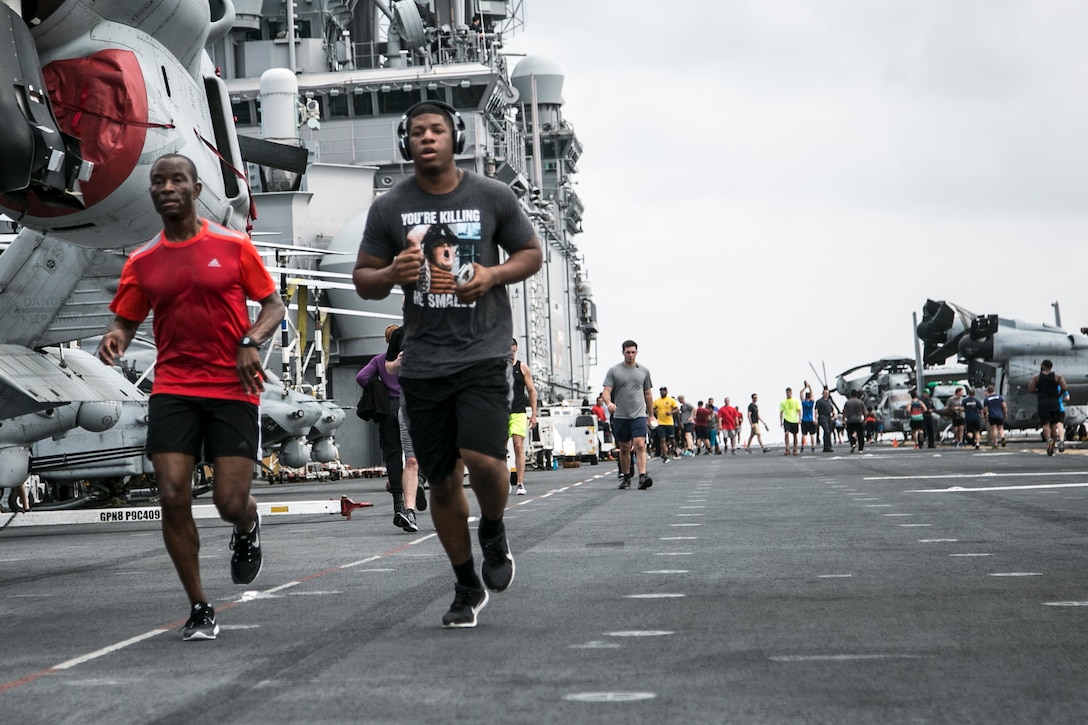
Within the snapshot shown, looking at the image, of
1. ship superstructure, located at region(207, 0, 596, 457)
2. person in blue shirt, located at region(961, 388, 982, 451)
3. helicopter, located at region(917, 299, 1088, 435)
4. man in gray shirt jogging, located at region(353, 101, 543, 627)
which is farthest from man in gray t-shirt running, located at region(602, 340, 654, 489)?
ship superstructure, located at region(207, 0, 596, 457)

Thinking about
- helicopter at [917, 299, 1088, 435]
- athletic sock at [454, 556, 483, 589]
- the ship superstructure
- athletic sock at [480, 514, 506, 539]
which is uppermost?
the ship superstructure

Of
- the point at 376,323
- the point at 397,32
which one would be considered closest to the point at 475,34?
the point at 397,32

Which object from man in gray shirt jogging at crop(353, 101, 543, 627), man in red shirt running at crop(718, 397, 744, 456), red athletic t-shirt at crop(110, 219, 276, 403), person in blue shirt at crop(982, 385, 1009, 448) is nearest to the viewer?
man in gray shirt jogging at crop(353, 101, 543, 627)

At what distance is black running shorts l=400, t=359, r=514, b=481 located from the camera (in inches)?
219

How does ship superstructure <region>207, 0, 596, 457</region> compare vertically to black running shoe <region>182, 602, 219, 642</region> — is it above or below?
above

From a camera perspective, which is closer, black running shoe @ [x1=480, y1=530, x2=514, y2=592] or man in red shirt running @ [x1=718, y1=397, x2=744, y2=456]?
black running shoe @ [x1=480, y1=530, x2=514, y2=592]

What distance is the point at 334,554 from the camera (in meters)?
9.95

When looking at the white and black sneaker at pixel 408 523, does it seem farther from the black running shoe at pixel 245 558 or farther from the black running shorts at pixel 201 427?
the black running shorts at pixel 201 427

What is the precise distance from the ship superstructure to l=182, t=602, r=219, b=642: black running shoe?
131 feet

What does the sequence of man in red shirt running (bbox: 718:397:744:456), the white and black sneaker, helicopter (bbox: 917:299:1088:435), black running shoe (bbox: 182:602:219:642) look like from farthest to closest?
man in red shirt running (bbox: 718:397:744:456) < helicopter (bbox: 917:299:1088:435) < the white and black sneaker < black running shoe (bbox: 182:602:219:642)

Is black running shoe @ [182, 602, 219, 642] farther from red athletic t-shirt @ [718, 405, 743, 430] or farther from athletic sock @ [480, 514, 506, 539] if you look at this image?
red athletic t-shirt @ [718, 405, 743, 430]

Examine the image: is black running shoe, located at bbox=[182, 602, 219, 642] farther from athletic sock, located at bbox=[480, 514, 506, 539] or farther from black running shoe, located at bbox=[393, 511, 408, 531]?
black running shoe, located at bbox=[393, 511, 408, 531]

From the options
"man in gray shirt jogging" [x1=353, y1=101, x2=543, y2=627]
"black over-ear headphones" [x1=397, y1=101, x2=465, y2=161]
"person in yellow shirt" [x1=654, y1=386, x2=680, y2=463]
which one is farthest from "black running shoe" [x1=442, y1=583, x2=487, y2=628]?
"person in yellow shirt" [x1=654, y1=386, x2=680, y2=463]

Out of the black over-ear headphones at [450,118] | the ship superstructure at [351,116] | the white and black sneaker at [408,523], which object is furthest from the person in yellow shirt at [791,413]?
the black over-ear headphones at [450,118]
